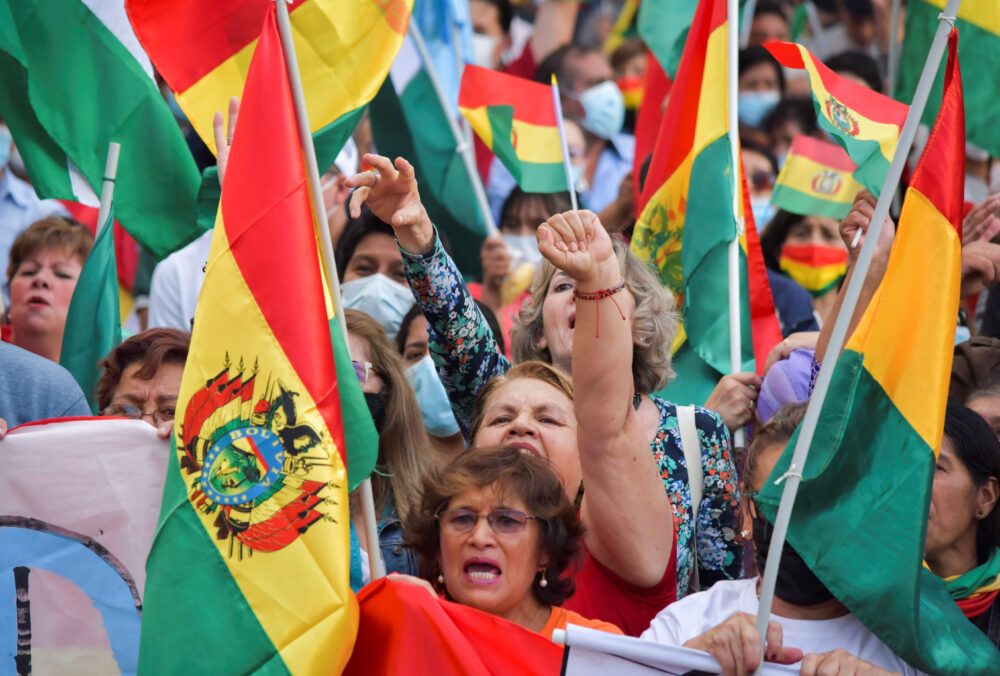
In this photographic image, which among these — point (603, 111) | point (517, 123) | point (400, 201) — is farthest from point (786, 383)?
point (603, 111)

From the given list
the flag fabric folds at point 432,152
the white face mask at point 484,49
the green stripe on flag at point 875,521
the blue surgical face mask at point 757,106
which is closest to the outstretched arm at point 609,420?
the green stripe on flag at point 875,521

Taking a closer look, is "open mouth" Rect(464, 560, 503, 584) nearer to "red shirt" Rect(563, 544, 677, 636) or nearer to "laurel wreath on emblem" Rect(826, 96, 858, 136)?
"red shirt" Rect(563, 544, 677, 636)

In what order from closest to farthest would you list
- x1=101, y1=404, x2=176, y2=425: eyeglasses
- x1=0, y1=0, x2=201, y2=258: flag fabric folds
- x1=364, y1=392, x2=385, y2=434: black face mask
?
x1=101, y1=404, x2=176, y2=425: eyeglasses, x1=364, y1=392, x2=385, y2=434: black face mask, x1=0, y1=0, x2=201, y2=258: flag fabric folds

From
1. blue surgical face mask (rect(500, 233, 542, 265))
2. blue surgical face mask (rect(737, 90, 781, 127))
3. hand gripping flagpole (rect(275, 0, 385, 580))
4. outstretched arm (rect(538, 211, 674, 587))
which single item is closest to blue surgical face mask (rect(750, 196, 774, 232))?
blue surgical face mask (rect(737, 90, 781, 127))

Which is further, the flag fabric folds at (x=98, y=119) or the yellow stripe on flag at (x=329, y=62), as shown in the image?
the flag fabric folds at (x=98, y=119)

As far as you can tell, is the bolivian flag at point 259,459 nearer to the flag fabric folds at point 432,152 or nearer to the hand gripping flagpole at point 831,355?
the hand gripping flagpole at point 831,355

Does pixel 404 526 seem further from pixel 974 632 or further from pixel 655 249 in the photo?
pixel 655 249

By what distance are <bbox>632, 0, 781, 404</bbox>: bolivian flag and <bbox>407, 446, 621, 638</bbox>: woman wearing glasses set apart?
1.54m

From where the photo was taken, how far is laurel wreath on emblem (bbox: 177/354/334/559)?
8.36 ft

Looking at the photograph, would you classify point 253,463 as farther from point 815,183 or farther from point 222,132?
point 815,183

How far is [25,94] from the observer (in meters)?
4.26

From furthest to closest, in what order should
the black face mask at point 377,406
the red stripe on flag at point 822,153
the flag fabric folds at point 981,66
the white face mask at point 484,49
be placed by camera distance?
the white face mask at point 484,49
the red stripe on flag at point 822,153
the flag fabric folds at point 981,66
the black face mask at point 377,406

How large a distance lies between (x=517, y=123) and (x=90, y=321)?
1.99 m

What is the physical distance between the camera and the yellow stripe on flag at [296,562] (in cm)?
248
